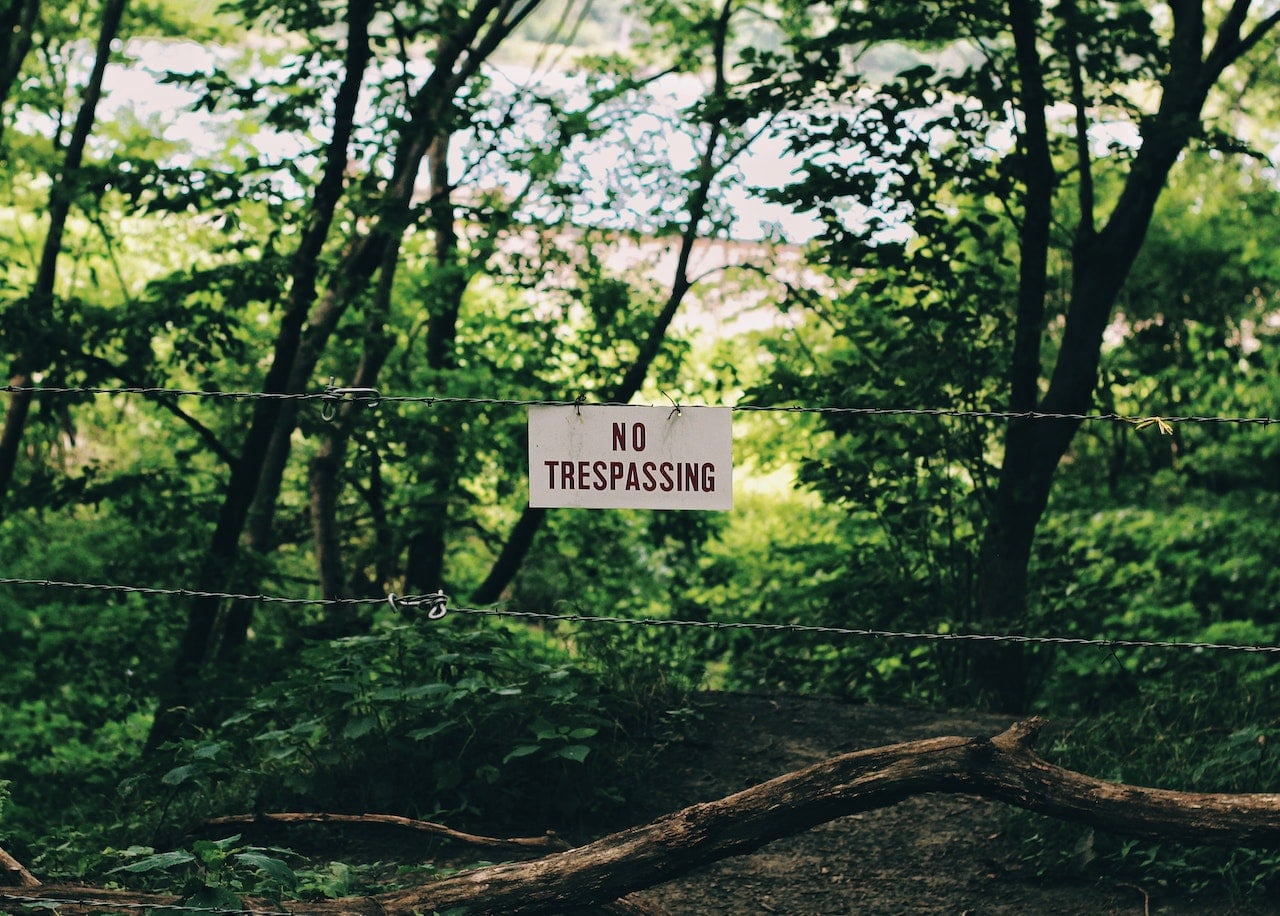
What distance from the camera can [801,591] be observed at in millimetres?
10828

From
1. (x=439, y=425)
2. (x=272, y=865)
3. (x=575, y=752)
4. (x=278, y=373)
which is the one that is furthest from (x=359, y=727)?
(x=439, y=425)

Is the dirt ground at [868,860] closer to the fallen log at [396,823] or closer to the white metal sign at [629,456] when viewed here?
the fallen log at [396,823]

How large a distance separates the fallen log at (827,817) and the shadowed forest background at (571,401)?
57cm

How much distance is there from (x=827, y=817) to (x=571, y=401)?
1905 millimetres

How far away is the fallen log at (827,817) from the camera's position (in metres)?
4.49

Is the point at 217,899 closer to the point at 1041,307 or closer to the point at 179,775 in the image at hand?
the point at 179,775

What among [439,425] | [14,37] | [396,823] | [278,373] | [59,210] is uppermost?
[14,37]

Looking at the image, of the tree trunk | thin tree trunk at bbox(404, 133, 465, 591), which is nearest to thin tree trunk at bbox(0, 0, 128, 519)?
thin tree trunk at bbox(404, 133, 465, 591)

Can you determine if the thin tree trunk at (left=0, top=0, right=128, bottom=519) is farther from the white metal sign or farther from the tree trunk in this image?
the tree trunk

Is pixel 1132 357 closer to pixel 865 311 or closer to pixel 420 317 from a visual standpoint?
pixel 865 311

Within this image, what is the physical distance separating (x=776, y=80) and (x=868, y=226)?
105 cm

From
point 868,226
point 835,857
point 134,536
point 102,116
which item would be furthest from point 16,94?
point 835,857

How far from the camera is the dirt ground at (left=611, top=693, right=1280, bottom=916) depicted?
17.3 feet

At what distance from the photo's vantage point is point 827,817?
15.5 feet
